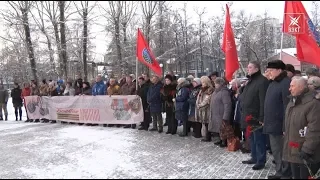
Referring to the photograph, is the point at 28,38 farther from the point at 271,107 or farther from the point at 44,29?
the point at 271,107

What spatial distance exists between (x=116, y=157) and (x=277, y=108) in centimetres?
375

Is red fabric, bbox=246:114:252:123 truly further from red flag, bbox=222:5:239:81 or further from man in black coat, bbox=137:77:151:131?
man in black coat, bbox=137:77:151:131

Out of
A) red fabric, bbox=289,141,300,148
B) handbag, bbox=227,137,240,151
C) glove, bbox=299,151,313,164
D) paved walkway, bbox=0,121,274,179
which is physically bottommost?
paved walkway, bbox=0,121,274,179

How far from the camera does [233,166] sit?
6.68m

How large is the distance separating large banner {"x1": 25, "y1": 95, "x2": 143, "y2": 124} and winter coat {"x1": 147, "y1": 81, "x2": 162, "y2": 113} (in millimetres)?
875

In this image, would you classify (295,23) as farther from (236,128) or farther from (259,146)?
(259,146)

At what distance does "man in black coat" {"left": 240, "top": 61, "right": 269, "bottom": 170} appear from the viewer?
21.2ft

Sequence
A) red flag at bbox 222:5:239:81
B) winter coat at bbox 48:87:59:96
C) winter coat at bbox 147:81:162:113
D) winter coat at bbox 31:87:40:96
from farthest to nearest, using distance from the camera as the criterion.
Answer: winter coat at bbox 31:87:40:96
winter coat at bbox 48:87:59:96
winter coat at bbox 147:81:162:113
red flag at bbox 222:5:239:81

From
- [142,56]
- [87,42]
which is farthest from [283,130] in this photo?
[87,42]

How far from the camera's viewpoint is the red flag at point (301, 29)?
7938 mm

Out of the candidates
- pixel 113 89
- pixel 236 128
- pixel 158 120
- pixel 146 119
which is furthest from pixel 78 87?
pixel 236 128

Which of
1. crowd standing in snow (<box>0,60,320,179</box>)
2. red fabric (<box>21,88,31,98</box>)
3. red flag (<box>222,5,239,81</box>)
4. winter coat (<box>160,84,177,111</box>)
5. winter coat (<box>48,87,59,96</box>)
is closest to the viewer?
crowd standing in snow (<box>0,60,320,179</box>)

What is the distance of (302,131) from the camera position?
16.3 feet

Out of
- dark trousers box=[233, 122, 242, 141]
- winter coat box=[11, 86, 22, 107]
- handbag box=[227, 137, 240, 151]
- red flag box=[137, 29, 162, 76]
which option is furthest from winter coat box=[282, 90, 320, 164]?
winter coat box=[11, 86, 22, 107]
